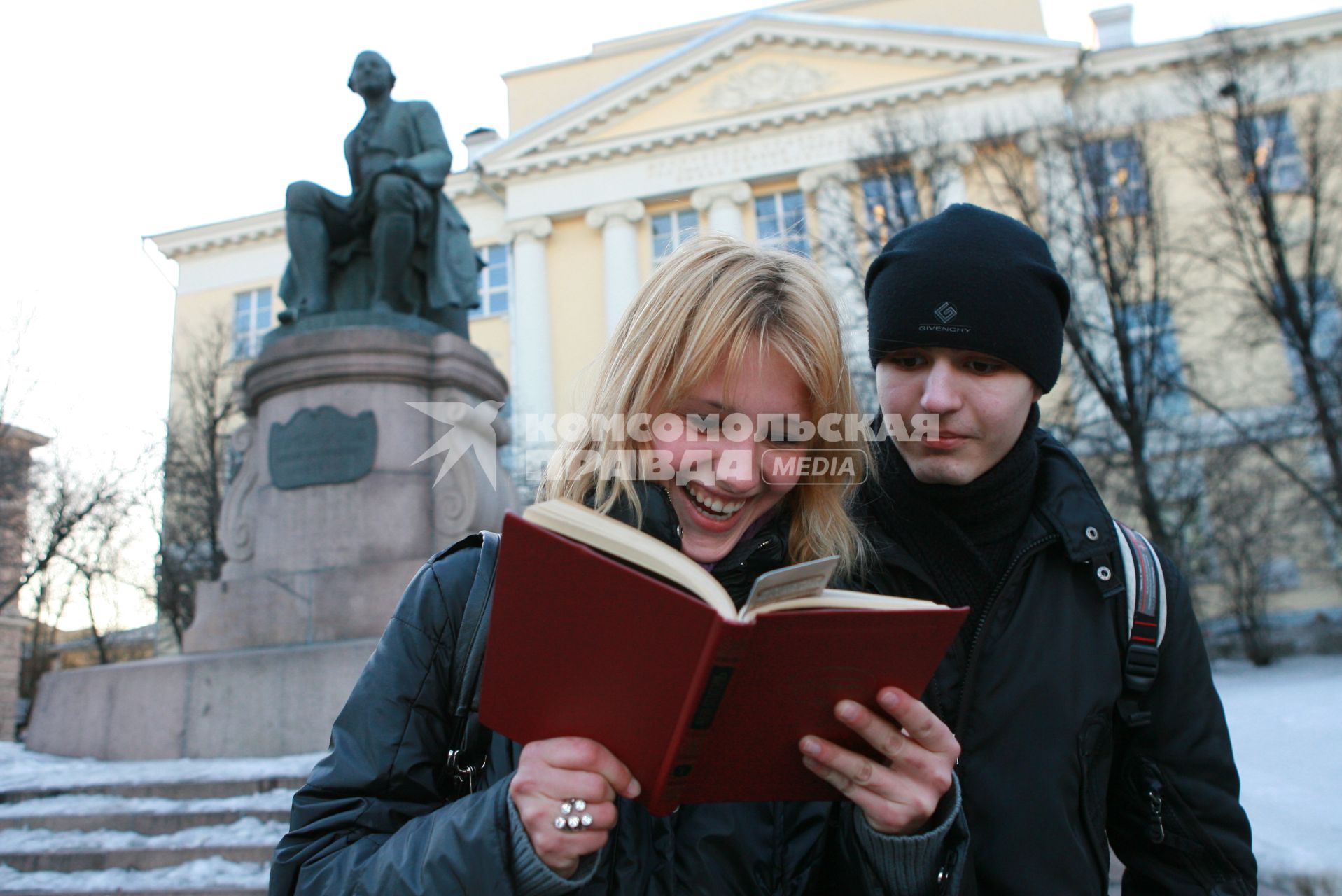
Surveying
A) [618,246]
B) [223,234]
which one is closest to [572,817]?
[618,246]

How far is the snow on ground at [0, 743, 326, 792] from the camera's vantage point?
15.4 feet

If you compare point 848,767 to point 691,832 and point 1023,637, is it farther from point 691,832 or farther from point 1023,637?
point 1023,637

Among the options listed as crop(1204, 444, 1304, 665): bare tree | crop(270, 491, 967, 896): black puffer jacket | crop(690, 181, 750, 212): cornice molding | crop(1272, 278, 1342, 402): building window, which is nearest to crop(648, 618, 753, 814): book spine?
crop(270, 491, 967, 896): black puffer jacket

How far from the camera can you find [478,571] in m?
1.46

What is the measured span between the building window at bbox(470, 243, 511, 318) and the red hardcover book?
30.1 meters

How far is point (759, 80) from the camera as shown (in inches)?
1172

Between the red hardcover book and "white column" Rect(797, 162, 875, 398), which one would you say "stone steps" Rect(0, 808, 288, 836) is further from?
"white column" Rect(797, 162, 875, 398)

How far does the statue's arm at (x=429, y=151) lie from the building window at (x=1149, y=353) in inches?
440

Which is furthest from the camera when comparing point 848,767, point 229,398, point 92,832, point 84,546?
point 229,398

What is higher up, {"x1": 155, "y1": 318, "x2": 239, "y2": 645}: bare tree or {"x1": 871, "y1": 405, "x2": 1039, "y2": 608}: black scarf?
{"x1": 155, "y1": 318, "x2": 239, "y2": 645}: bare tree

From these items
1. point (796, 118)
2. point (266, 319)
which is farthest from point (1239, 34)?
point (266, 319)

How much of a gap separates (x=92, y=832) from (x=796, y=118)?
91.5 ft

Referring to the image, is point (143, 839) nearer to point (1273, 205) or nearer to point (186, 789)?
point (186, 789)

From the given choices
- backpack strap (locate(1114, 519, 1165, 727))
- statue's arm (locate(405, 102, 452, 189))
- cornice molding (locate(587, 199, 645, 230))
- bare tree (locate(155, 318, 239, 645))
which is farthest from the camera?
cornice molding (locate(587, 199, 645, 230))
